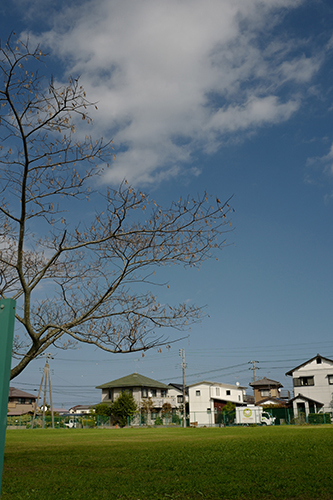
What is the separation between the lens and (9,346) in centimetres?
243

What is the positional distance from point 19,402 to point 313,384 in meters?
50.0

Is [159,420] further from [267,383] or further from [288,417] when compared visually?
[267,383]

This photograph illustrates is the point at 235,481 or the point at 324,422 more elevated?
the point at 235,481

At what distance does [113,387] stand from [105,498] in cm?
5640

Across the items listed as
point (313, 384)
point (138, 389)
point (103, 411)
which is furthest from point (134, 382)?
point (313, 384)

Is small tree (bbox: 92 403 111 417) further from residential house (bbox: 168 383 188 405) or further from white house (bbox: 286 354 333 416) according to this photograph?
white house (bbox: 286 354 333 416)

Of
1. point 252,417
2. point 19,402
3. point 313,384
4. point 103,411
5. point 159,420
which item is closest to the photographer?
point 252,417

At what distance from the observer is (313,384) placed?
50.8 metres

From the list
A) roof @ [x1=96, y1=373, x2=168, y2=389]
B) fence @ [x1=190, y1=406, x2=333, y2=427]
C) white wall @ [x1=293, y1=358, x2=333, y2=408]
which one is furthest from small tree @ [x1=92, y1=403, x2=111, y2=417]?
white wall @ [x1=293, y1=358, x2=333, y2=408]

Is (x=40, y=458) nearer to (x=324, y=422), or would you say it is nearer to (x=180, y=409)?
(x=324, y=422)

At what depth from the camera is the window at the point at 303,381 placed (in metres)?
51.1

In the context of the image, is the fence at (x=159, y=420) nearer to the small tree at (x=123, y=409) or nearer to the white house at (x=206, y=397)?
the small tree at (x=123, y=409)

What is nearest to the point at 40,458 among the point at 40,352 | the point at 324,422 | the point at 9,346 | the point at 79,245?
the point at 40,352

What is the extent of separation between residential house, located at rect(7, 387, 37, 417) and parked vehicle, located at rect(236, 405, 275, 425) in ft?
136
